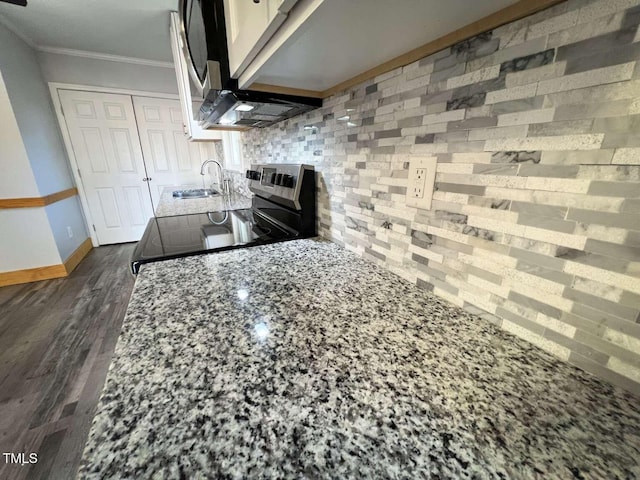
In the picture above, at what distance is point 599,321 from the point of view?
1.24ft

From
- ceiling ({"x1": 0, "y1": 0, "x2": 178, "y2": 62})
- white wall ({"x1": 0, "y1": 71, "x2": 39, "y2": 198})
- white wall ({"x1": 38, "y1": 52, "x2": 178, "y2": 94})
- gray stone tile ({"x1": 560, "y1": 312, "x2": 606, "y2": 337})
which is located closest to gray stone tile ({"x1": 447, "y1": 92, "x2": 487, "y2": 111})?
gray stone tile ({"x1": 560, "y1": 312, "x2": 606, "y2": 337})

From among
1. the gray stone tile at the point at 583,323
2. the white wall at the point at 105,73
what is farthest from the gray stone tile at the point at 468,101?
the white wall at the point at 105,73

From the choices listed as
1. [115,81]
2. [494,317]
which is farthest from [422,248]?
[115,81]

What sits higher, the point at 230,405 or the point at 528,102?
the point at 528,102

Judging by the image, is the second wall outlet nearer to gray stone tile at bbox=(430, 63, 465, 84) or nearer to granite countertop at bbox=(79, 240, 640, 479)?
gray stone tile at bbox=(430, 63, 465, 84)

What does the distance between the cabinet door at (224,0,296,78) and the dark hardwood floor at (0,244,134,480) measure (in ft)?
5.24

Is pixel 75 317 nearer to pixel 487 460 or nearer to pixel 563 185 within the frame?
pixel 487 460

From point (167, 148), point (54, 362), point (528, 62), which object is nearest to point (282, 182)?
point (528, 62)

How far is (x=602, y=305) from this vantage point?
0.37 metres

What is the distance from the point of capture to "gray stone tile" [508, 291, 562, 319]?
0.42m

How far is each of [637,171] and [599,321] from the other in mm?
225

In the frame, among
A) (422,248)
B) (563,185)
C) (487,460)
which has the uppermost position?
(563,185)

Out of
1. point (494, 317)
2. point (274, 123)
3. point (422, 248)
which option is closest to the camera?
point (494, 317)

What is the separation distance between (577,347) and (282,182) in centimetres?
106
